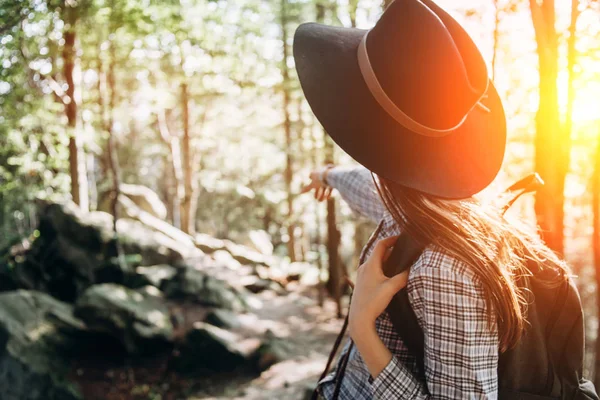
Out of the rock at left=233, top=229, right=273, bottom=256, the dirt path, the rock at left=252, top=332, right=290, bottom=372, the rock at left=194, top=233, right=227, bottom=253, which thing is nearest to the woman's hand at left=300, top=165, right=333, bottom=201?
the dirt path

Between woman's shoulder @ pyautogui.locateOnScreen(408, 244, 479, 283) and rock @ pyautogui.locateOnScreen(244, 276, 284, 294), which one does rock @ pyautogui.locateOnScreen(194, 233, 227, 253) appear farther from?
woman's shoulder @ pyautogui.locateOnScreen(408, 244, 479, 283)

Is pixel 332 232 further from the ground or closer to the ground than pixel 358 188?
closer to the ground

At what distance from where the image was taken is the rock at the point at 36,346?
6094 mm

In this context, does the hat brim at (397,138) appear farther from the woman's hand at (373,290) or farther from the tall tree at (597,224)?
the tall tree at (597,224)

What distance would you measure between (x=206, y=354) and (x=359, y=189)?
7.03 m

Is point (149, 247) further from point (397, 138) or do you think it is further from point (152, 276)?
point (397, 138)

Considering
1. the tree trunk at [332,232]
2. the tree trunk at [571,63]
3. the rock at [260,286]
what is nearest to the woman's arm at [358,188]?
the tree trunk at [571,63]

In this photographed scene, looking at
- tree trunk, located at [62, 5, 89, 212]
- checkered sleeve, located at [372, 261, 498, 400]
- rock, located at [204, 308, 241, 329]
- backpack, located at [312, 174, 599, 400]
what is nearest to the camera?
checkered sleeve, located at [372, 261, 498, 400]

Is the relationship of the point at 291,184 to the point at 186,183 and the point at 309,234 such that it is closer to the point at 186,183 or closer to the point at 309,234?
the point at 186,183

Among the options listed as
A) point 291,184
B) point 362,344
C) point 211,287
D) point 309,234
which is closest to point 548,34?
point 362,344

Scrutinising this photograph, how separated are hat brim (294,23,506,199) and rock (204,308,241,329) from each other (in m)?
8.94

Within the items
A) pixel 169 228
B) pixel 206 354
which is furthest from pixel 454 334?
pixel 169 228

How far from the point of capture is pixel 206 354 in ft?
27.0

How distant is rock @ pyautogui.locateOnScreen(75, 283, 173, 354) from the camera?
7785mm
